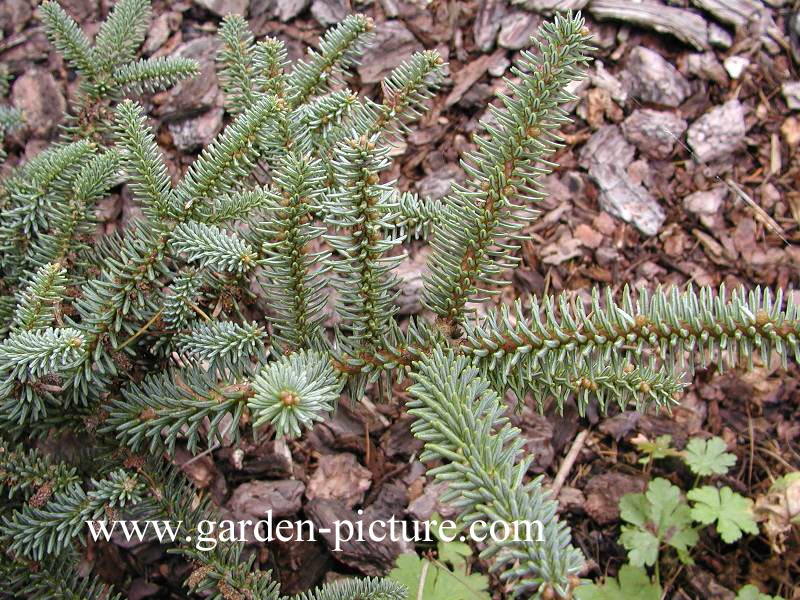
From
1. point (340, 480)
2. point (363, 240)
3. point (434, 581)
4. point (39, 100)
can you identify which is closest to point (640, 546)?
point (434, 581)

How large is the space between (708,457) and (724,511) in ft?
0.64

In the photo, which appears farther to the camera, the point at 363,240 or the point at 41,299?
the point at 41,299

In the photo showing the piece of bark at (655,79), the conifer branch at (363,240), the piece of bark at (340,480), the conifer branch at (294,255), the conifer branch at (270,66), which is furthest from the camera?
the piece of bark at (655,79)

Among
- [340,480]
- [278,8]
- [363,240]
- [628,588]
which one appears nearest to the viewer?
[363,240]

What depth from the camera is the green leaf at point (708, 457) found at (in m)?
2.34

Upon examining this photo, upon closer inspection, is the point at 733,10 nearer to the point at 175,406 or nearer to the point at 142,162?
the point at 142,162

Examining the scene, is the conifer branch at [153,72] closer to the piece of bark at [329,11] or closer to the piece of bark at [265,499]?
the piece of bark at [329,11]

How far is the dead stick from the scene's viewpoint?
245 centimetres

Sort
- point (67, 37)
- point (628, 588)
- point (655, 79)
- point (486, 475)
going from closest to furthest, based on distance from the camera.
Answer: point (486, 475) < point (67, 37) < point (628, 588) < point (655, 79)

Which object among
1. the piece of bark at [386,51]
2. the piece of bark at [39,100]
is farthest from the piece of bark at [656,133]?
the piece of bark at [39,100]

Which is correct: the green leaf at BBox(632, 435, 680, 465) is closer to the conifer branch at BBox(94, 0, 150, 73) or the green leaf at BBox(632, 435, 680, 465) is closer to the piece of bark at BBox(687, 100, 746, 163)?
the piece of bark at BBox(687, 100, 746, 163)

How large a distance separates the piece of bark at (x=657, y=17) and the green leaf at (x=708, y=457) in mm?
1849

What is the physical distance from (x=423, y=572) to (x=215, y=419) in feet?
3.46

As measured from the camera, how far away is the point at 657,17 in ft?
9.76
